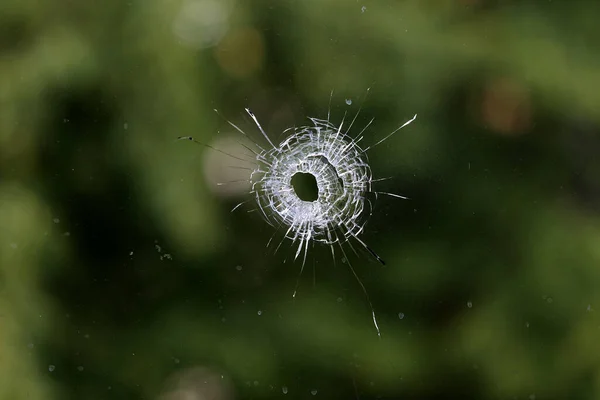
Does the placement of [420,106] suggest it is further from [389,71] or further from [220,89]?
[220,89]

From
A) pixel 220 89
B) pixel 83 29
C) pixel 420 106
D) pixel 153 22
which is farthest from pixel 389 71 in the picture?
pixel 83 29

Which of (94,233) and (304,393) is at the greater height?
(94,233)

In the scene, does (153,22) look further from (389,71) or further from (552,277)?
(552,277)

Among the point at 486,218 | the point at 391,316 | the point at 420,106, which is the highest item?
the point at 420,106

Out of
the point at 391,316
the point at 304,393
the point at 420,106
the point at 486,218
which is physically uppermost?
the point at 420,106

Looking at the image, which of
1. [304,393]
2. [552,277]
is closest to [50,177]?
[304,393]

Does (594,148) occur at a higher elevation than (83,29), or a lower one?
lower
